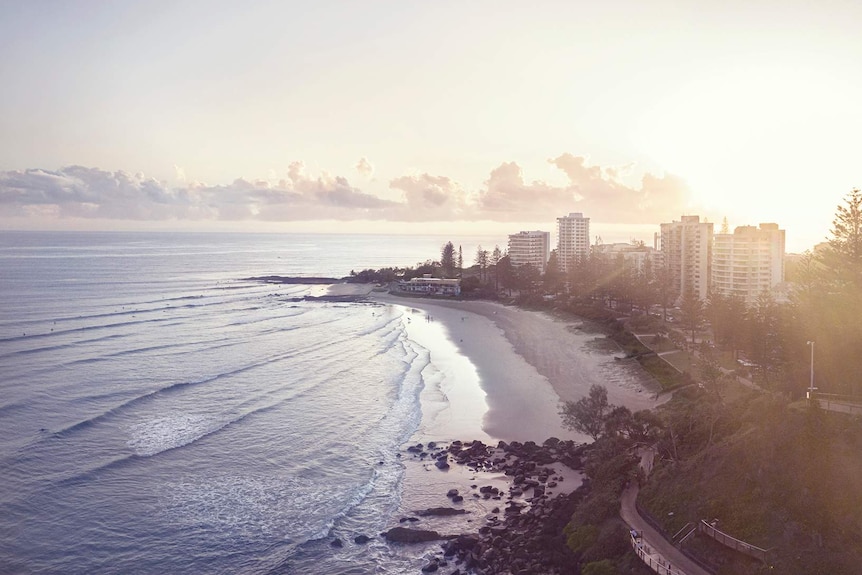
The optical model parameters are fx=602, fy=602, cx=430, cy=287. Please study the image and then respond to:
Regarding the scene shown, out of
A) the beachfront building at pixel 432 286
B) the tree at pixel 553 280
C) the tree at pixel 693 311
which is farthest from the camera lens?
the beachfront building at pixel 432 286

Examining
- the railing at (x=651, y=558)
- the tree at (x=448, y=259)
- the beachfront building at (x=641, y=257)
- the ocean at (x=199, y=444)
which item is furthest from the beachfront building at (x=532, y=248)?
the railing at (x=651, y=558)

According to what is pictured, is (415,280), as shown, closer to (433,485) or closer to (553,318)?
(553,318)

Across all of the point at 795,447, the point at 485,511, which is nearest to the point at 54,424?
the point at 485,511

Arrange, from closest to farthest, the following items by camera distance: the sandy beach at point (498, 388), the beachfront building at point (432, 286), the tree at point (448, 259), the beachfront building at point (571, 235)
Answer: the sandy beach at point (498, 388)
the beachfront building at point (432, 286)
the tree at point (448, 259)
the beachfront building at point (571, 235)

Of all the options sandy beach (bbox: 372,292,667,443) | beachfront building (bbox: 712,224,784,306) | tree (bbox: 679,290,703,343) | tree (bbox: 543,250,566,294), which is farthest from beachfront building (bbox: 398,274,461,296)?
tree (bbox: 679,290,703,343)

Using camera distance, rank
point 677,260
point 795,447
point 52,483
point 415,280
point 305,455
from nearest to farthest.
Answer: point 795,447, point 52,483, point 305,455, point 677,260, point 415,280

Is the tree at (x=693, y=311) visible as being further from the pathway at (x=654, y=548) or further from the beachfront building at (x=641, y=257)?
the beachfront building at (x=641, y=257)

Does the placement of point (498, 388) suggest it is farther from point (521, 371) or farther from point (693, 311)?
point (693, 311)
